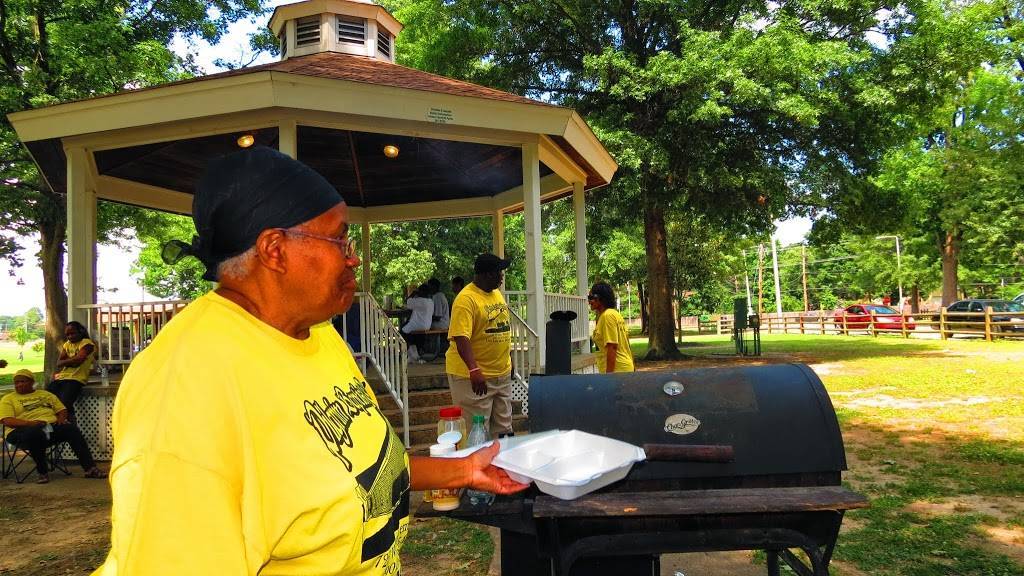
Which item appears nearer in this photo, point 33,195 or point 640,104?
point 33,195

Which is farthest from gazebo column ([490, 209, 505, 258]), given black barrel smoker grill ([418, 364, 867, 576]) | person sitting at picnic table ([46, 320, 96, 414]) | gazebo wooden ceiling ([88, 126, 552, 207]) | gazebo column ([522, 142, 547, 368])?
black barrel smoker grill ([418, 364, 867, 576])

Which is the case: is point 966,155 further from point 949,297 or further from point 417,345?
point 417,345

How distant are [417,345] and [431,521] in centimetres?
595

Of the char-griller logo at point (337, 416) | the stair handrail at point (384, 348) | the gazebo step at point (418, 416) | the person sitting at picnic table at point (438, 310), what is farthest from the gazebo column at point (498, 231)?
the char-griller logo at point (337, 416)

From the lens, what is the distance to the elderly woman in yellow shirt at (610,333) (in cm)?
591

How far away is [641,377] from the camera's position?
3.16 meters

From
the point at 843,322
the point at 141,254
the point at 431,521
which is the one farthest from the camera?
the point at 141,254

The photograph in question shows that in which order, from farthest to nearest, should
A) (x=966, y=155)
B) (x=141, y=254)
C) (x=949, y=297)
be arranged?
(x=141, y=254)
(x=949, y=297)
(x=966, y=155)

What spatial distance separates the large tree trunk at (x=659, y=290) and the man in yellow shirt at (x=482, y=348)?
13293 mm

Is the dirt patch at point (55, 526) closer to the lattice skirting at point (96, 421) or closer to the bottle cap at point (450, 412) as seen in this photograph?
the lattice skirting at point (96, 421)

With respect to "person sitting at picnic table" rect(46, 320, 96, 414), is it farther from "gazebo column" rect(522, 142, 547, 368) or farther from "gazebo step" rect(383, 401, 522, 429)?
"gazebo column" rect(522, 142, 547, 368)

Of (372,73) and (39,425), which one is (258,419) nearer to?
(39,425)

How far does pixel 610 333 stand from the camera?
5910mm

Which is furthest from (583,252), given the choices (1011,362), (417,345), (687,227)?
(687,227)
